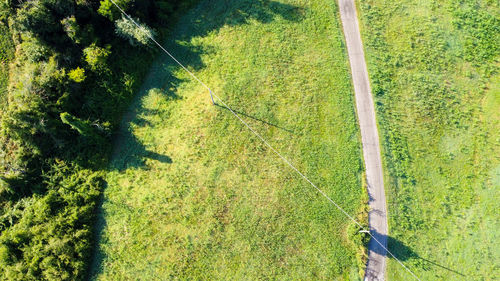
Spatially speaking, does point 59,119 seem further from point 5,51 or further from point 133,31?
point 5,51

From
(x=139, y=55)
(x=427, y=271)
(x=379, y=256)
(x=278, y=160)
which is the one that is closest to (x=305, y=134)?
(x=278, y=160)

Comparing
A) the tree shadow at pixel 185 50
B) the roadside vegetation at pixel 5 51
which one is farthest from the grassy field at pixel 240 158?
the roadside vegetation at pixel 5 51

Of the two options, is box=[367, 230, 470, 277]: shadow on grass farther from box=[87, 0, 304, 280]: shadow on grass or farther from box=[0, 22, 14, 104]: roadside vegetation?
box=[0, 22, 14, 104]: roadside vegetation

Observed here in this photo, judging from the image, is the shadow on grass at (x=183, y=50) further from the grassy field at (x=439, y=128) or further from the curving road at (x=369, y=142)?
the grassy field at (x=439, y=128)

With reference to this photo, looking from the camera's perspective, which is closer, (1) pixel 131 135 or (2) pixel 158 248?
(2) pixel 158 248

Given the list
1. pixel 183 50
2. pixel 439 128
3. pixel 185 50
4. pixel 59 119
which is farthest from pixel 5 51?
pixel 439 128

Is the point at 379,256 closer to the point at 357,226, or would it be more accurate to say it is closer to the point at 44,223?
the point at 357,226
